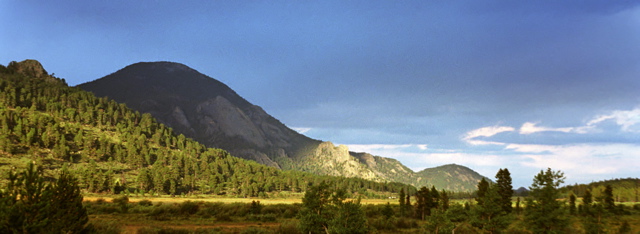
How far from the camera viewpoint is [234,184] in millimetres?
156750

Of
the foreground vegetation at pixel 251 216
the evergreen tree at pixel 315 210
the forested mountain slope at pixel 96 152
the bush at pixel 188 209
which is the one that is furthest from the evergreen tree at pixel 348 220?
the forested mountain slope at pixel 96 152

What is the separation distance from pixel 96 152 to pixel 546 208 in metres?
163

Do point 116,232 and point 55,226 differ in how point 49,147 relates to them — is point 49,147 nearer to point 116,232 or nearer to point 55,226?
point 116,232

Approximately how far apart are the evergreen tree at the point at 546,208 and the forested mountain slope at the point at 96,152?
116474mm

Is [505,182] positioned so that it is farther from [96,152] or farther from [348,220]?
[96,152]

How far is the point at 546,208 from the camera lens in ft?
111

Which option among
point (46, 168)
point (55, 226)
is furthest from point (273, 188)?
point (55, 226)

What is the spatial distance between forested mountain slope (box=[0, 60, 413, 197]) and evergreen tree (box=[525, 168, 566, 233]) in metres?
116

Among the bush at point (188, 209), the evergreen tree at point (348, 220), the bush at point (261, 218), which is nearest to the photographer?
the evergreen tree at point (348, 220)

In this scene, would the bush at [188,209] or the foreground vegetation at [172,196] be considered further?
the bush at [188,209]

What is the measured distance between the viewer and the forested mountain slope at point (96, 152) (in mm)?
111688

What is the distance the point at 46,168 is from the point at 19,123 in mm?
40498

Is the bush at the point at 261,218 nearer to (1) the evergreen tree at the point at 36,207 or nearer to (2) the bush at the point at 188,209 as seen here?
(2) the bush at the point at 188,209

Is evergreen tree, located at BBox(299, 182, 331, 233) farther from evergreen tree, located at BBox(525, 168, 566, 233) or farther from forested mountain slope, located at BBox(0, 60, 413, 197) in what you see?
forested mountain slope, located at BBox(0, 60, 413, 197)
